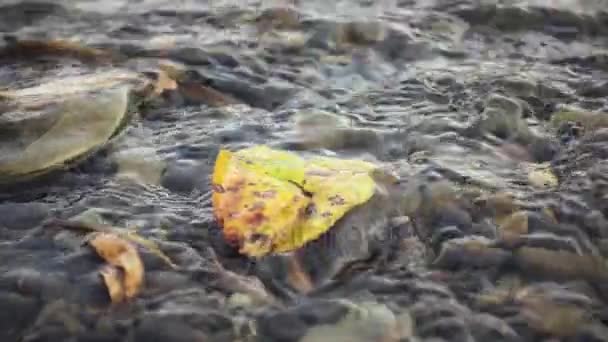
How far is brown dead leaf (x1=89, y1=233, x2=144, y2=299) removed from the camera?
1887 mm

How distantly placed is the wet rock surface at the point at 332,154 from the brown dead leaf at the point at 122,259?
0.09 ft

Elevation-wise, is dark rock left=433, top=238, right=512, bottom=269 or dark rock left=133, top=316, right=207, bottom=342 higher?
dark rock left=433, top=238, right=512, bottom=269

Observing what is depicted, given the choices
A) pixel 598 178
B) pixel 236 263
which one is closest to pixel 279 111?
pixel 236 263

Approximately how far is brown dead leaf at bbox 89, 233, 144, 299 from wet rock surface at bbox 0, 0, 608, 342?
0.09 feet

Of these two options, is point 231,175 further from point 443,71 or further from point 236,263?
point 443,71

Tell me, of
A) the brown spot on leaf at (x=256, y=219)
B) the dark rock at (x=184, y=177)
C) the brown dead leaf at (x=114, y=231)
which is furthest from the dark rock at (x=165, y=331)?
the dark rock at (x=184, y=177)

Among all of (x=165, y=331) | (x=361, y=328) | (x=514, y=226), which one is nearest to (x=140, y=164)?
(x=165, y=331)

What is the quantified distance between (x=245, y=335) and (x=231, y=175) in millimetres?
530

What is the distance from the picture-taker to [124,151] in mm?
2461

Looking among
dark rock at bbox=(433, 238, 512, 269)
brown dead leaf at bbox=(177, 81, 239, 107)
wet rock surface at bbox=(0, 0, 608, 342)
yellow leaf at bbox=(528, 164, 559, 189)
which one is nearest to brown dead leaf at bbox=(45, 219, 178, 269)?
wet rock surface at bbox=(0, 0, 608, 342)

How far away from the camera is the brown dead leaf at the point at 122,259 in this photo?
1887mm

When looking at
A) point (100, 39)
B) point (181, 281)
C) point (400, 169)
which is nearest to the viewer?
point (181, 281)

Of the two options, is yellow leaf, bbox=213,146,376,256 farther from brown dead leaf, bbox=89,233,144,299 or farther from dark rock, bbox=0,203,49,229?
dark rock, bbox=0,203,49,229

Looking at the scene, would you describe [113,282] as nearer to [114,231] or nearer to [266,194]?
[114,231]
